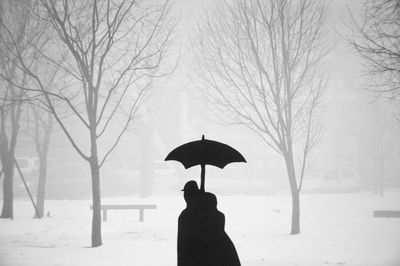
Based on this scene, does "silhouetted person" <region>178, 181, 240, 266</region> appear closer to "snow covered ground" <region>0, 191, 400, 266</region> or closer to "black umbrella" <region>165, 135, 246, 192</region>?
"black umbrella" <region>165, 135, 246, 192</region>

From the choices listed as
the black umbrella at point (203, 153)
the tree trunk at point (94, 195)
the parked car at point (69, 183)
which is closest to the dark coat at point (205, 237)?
the black umbrella at point (203, 153)

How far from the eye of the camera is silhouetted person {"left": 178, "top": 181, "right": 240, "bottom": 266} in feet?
10.6

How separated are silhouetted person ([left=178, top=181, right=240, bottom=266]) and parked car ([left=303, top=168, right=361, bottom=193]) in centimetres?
2282

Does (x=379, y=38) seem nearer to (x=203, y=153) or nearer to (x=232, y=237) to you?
(x=232, y=237)

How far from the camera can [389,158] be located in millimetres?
29000

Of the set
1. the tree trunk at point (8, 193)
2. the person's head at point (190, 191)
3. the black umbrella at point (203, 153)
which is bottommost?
the tree trunk at point (8, 193)

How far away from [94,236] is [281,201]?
13196 mm

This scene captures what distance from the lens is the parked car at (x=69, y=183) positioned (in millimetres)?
22797

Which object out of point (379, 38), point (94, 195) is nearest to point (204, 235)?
point (94, 195)

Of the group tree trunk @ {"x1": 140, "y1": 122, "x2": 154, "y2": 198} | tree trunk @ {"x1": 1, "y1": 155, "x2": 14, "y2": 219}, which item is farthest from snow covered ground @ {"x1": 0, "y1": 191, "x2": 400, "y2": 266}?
tree trunk @ {"x1": 140, "y1": 122, "x2": 154, "y2": 198}

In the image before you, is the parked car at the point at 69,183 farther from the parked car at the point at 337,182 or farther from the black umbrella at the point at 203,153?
the black umbrella at the point at 203,153

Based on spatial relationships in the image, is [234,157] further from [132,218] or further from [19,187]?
[19,187]

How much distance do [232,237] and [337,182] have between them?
15.8 m

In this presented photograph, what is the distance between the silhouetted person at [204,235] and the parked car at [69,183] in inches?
798
